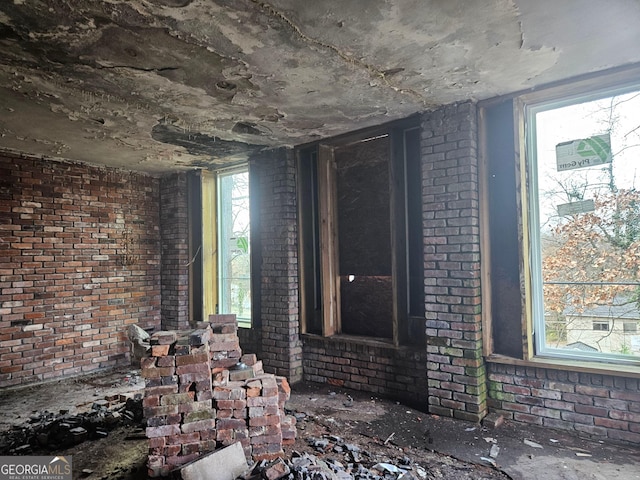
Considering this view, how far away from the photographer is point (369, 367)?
13.6 ft

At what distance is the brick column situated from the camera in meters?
3.31

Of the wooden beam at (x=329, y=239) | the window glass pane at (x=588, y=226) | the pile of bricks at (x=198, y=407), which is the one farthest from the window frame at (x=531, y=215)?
the pile of bricks at (x=198, y=407)

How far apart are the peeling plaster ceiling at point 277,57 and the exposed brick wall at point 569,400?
7.29ft

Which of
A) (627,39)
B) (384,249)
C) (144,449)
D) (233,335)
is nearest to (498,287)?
(384,249)

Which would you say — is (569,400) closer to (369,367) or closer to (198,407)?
(369,367)

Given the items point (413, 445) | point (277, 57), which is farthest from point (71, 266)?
point (413, 445)

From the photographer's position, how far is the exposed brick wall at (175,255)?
5.86 meters

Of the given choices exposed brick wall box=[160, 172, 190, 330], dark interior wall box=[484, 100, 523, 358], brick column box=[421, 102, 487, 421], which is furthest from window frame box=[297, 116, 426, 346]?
exposed brick wall box=[160, 172, 190, 330]

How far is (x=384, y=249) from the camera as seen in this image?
4.19 m

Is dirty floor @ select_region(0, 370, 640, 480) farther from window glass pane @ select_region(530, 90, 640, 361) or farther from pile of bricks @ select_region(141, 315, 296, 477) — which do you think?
window glass pane @ select_region(530, 90, 640, 361)

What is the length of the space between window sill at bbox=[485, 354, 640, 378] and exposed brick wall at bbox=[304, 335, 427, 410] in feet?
2.35

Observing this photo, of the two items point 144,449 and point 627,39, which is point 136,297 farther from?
point 627,39

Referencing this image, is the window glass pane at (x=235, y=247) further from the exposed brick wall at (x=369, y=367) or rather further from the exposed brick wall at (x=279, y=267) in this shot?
the exposed brick wall at (x=369, y=367)

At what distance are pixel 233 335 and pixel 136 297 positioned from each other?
129 inches
